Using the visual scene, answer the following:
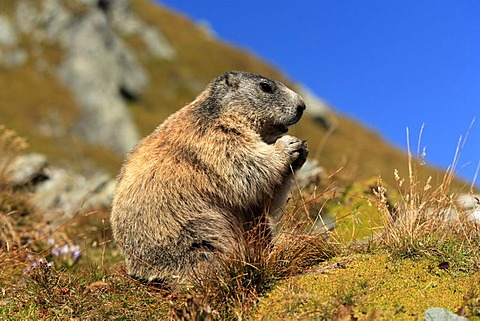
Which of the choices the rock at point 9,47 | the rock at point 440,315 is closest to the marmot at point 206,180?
the rock at point 440,315

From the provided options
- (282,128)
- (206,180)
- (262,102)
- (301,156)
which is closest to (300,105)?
(282,128)

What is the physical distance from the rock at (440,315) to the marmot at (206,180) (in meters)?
1.97

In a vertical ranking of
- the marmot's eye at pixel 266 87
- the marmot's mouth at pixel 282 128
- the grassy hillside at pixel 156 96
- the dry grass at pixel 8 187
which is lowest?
the dry grass at pixel 8 187

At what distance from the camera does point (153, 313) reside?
18.4 feet

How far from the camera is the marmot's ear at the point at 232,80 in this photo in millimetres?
7449

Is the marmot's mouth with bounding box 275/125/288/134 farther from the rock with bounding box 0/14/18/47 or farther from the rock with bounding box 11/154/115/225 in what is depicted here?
the rock with bounding box 0/14/18/47

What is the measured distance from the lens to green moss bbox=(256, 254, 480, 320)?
492 centimetres

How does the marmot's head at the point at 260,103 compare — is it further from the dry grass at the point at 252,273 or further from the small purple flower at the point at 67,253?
the small purple flower at the point at 67,253

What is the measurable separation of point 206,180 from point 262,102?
143 centimetres

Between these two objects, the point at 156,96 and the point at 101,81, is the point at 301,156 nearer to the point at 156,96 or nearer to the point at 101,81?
the point at 101,81

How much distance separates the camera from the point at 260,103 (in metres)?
7.28

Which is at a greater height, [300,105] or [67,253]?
[300,105]

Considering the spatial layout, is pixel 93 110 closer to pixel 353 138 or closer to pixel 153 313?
pixel 353 138

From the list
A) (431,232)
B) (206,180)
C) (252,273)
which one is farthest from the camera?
(206,180)
